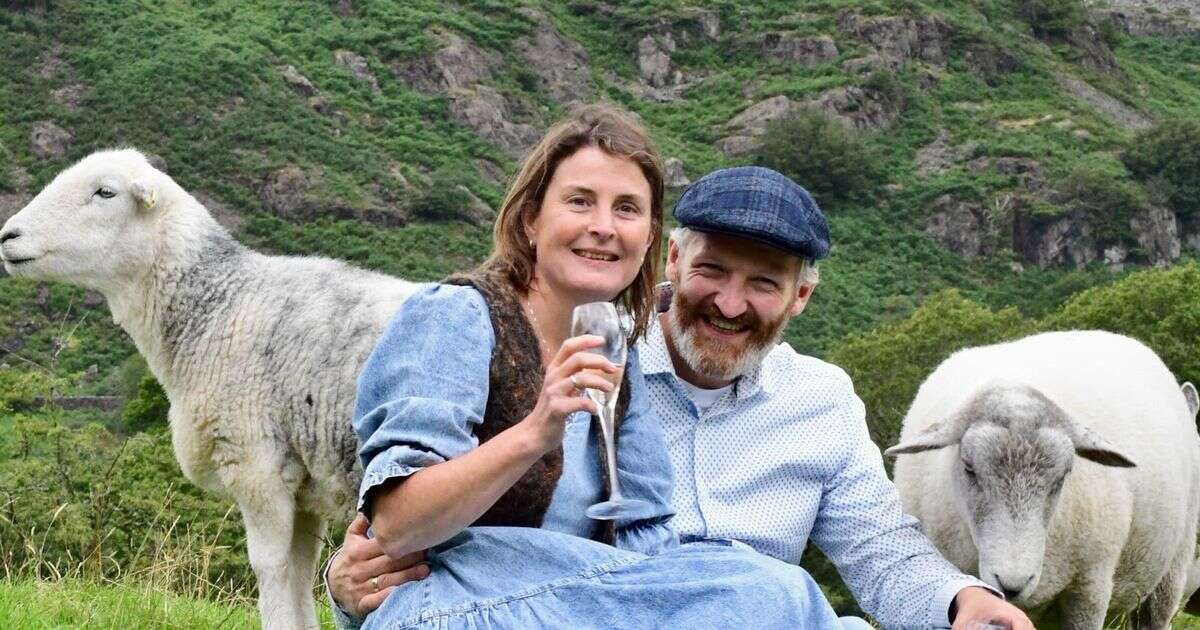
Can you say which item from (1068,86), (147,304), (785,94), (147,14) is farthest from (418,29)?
(147,304)

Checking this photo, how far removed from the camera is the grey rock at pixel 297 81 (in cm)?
8294

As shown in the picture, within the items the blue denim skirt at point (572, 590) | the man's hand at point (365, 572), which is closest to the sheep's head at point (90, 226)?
the man's hand at point (365, 572)

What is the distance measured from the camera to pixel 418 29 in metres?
97.2

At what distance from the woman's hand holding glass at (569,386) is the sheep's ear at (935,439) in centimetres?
308

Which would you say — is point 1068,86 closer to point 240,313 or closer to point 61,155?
point 61,155

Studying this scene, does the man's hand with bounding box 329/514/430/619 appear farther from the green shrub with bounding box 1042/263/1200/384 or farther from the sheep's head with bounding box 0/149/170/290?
the green shrub with bounding box 1042/263/1200/384

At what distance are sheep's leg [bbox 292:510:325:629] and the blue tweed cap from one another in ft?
11.6

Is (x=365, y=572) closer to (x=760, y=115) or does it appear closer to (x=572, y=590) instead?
(x=572, y=590)

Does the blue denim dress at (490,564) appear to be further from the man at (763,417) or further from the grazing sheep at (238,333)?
the grazing sheep at (238,333)

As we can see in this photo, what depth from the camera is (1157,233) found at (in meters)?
84.1

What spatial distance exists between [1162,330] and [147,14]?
7068 centimetres

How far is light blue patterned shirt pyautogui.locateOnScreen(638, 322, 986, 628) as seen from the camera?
12.5ft

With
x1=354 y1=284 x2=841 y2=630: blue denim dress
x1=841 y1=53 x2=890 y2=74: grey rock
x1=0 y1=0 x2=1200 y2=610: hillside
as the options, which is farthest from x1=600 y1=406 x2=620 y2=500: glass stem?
x1=841 y1=53 x2=890 y2=74: grey rock

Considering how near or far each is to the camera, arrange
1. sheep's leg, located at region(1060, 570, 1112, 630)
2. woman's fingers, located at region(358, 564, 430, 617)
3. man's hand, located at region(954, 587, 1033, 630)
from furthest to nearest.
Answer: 1. sheep's leg, located at region(1060, 570, 1112, 630)
2. man's hand, located at region(954, 587, 1033, 630)
3. woman's fingers, located at region(358, 564, 430, 617)
